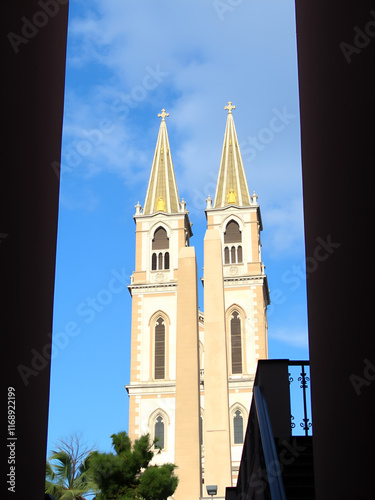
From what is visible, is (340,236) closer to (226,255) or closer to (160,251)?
(226,255)

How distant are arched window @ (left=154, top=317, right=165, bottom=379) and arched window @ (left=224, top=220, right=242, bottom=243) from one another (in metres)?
7.47

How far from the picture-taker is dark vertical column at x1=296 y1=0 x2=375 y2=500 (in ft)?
13.4

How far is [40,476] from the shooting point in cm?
554

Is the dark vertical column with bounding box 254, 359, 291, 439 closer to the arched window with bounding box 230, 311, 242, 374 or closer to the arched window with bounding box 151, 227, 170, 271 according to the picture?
the arched window with bounding box 230, 311, 242, 374

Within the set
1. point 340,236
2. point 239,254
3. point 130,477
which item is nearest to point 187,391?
point 130,477

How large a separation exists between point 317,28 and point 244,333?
4788cm

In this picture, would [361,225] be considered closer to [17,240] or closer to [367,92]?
[367,92]

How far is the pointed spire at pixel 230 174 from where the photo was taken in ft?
186

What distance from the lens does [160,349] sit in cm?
5247

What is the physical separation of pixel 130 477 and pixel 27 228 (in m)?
13.5

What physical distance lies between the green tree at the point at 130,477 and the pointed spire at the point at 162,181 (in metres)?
39.5

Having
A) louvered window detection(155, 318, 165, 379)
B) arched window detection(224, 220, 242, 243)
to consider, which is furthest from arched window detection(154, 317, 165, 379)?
arched window detection(224, 220, 242, 243)

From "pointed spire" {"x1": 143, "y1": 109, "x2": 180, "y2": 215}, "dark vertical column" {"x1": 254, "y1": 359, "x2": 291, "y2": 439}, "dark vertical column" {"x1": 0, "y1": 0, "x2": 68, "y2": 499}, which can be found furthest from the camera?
"pointed spire" {"x1": 143, "y1": 109, "x2": 180, "y2": 215}

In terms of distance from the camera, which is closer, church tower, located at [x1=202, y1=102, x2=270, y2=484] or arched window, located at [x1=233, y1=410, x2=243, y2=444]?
arched window, located at [x1=233, y1=410, x2=243, y2=444]
